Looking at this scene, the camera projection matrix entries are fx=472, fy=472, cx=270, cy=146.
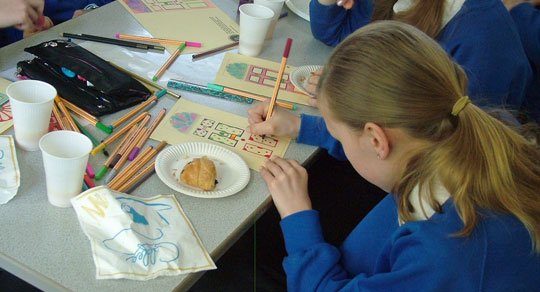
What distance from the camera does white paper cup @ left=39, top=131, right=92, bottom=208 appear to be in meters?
0.74

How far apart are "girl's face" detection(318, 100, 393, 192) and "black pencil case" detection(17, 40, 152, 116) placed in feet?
1.55

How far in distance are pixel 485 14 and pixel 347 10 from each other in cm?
51

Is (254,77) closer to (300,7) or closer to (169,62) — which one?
(169,62)

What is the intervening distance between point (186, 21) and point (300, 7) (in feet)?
1.61

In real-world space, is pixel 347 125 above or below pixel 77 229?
above

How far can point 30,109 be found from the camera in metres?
0.84

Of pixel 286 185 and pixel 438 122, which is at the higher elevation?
pixel 438 122

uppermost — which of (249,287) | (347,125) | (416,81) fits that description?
(416,81)

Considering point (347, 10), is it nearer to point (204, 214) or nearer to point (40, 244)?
point (204, 214)

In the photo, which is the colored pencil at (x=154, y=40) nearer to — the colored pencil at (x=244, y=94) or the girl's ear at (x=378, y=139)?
the colored pencil at (x=244, y=94)

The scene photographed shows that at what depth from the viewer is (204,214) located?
0.85 meters

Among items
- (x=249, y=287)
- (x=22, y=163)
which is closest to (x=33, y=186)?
(x=22, y=163)

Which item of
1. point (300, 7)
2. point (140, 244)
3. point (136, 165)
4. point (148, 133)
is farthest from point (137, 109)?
point (300, 7)

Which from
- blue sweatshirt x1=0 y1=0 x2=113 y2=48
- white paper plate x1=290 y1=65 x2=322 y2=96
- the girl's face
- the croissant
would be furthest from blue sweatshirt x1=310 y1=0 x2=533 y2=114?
blue sweatshirt x1=0 y1=0 x2=113 y2=48
